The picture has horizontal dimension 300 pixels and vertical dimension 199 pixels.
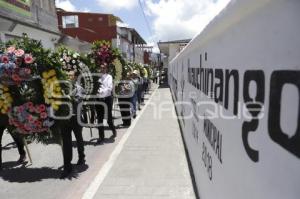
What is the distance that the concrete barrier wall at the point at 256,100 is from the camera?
1.50m

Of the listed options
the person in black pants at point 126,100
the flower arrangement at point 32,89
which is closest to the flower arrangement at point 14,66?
the flower arrangement at point 32,89

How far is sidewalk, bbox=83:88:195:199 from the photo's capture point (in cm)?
533

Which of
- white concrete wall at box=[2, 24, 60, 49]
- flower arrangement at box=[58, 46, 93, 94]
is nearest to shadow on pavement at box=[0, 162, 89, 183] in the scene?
flower arrangement at box=[58, 46, 93, 94]

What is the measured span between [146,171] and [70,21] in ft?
154

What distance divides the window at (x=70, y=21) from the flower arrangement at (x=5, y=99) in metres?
44.2

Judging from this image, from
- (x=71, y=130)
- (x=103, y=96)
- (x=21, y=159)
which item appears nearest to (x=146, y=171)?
(x=71, y=130)

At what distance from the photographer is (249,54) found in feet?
7.36

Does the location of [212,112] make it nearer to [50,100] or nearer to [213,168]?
[213,168]

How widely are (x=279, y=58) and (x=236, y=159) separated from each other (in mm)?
1135

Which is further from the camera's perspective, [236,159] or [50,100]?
[50,100]

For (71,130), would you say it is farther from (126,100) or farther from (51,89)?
(126,100)

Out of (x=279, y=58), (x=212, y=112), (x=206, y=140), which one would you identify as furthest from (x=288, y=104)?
(x=206, y=140)

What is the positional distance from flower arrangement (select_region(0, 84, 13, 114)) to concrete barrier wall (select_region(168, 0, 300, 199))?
397 centimetres

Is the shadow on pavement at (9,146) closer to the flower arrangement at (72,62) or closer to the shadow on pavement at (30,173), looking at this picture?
the shadow on pavement at (30,173)
